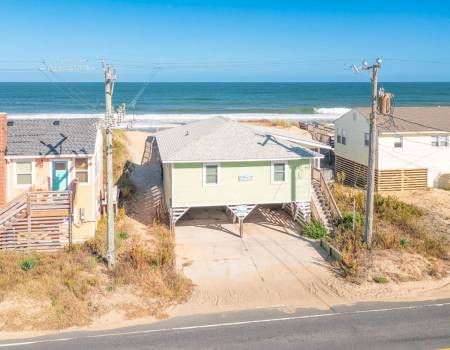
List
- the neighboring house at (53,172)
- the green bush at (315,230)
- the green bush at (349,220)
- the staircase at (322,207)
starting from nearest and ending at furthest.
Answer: the neighboring house at (53,172), the green bush at (349,220), the green bush at (315,230), the staircase at (322,207)

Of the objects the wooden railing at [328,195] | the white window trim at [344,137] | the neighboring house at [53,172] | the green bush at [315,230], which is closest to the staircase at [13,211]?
Answer: the neighboring house at [53,172]

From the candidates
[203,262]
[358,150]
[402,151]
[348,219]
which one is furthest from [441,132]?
[203,262]

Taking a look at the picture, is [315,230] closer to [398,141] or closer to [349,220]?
[349,220]

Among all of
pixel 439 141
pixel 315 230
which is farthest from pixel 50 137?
pixel 439 141

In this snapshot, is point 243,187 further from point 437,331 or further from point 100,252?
point 437,331

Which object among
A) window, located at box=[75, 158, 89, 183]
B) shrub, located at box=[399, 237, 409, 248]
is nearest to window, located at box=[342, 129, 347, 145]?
shrub, located at box=[399, 237, 409, 248]

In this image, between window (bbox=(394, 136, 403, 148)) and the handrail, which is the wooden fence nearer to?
window (bbox=(394, 136, 403, 148))

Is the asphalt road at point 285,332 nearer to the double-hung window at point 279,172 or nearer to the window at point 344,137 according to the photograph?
the double-hung window at point 279,172
